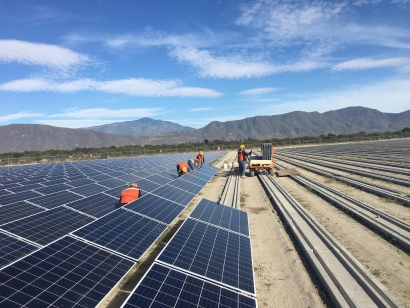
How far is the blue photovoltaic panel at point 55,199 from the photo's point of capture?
1120 centimetres

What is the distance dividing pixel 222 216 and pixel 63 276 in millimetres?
5860

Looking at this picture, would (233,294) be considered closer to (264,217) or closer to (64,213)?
(64,213)

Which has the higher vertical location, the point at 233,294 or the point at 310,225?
the point at 233,294

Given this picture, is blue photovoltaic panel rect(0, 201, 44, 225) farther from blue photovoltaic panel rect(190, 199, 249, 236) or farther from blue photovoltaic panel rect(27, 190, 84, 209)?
blue photovoltaic panel rect(190, 199, 249, 236)

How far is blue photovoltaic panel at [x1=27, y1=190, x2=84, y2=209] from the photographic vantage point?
1120 cm

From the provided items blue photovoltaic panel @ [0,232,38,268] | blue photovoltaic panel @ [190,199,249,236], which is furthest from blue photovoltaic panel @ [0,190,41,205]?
blue photovoltaic panel @ [190,199,249,236]

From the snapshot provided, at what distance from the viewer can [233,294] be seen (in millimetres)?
5172

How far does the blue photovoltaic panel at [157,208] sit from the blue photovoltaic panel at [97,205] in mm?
1730

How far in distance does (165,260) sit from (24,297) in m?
2.46

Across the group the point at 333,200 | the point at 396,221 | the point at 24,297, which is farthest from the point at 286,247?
the point at 24,297

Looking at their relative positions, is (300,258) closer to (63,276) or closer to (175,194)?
(175,194)

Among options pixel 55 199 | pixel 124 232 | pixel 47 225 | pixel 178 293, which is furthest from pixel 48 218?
pixel 178 293

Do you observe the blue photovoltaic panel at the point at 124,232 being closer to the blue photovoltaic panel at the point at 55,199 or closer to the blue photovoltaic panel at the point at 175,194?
the blue photovoltaic panel at the point at 175,194

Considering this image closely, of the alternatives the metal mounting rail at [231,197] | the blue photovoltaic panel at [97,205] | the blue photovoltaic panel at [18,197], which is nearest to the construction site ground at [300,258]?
the metal mounting rail at [231,197]
